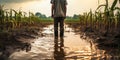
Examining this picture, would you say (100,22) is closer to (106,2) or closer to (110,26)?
(110,26)

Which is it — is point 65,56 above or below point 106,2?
below

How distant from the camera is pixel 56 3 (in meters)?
10.6

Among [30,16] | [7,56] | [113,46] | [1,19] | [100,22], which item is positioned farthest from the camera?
[30,16]

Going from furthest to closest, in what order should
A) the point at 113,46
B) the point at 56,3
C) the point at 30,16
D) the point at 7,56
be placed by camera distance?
the point at 30,16, the point at 56,3, the point at 113,46, the point at 7,56

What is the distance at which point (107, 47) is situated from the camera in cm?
679

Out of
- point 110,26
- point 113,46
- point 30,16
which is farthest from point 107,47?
point 30,16

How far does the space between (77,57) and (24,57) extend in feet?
3.20

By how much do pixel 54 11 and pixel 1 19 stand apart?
7.98 feet

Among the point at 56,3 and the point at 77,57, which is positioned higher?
the point at 56,3

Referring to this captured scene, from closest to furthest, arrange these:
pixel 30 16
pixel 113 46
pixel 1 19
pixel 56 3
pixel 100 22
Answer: pixel 113 46 → pixel 56 3 → pixel 1 19 → pixel 100 22 → pixel 30 16

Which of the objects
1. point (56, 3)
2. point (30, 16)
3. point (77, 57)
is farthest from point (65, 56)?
point (30, 16)

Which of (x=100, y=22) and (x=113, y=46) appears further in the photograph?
(x=100, y=22)

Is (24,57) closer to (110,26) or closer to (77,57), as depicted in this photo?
(77,57)

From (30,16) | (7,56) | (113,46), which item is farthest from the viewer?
(30,16)
